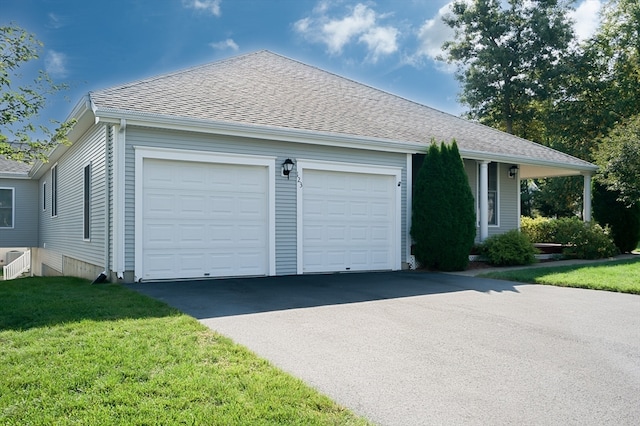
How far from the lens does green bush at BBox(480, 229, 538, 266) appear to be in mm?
12086

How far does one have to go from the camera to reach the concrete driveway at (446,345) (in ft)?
10.3

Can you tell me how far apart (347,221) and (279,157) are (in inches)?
84.0

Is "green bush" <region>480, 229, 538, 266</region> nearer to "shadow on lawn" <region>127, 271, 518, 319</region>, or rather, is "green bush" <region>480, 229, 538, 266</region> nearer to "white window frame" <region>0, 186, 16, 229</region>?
"shadow on lawn" <region>127, 271, 518, 319</region>

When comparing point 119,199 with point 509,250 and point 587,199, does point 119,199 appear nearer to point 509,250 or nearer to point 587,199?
point 509,250

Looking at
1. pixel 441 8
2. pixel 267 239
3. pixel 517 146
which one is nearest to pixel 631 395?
pixel 267 239

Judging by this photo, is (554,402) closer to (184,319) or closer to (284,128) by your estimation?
(184,319)

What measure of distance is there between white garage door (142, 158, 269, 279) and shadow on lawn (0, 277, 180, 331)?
1378 mm

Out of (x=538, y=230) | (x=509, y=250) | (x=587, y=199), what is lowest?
(x=509, y=250)

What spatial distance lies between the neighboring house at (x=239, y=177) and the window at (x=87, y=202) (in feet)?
0.15

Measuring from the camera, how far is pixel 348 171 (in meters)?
10.7

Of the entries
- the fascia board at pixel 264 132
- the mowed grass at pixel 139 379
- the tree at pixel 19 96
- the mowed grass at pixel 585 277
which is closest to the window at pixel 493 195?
the fascia board at pixel 264 132

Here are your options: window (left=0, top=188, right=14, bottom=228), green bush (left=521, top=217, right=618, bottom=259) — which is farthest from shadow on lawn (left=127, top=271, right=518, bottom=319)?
window (left=0, top=188, right=14, bottom=228)

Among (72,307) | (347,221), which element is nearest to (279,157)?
(347,221)

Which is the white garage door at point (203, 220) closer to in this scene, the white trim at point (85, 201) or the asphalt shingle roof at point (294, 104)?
the asphalt shingle roof at point (294, 104)
